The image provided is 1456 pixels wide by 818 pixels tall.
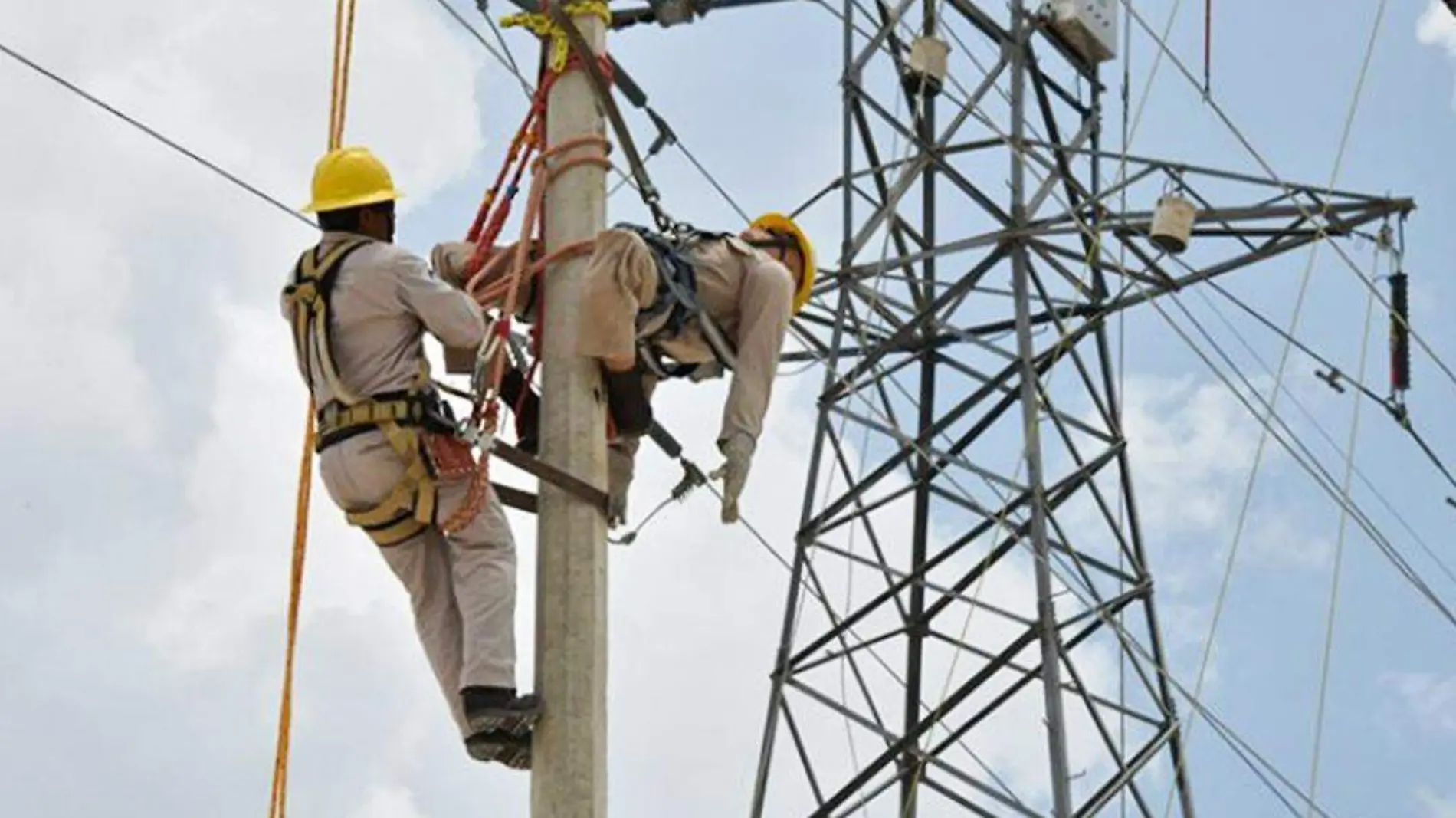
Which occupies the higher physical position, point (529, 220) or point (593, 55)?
point (593, 55)

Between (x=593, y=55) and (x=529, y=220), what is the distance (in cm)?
47

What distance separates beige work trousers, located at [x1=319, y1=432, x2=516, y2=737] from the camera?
21.4 feet

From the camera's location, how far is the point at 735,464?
7219 mm

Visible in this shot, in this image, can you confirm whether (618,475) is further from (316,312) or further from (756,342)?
(316,312)

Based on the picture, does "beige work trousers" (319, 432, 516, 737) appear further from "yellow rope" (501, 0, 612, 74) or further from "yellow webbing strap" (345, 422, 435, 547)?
"yellow rope" (501, 0, 612, 74)

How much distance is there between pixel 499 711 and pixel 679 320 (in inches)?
56.6

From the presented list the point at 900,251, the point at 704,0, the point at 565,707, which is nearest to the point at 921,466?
the point at 900,251

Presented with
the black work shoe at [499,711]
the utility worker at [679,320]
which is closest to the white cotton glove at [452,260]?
the utility worker at [679,320]

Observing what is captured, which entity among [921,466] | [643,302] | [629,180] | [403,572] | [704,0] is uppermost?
[921,466]

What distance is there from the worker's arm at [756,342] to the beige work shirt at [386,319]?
838 millimetres

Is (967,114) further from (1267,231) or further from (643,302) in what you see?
(643,302)

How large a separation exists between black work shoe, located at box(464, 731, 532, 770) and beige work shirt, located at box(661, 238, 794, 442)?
4.38ft

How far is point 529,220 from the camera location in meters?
6.78

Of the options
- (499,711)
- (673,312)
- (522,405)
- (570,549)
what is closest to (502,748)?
(499,711)
